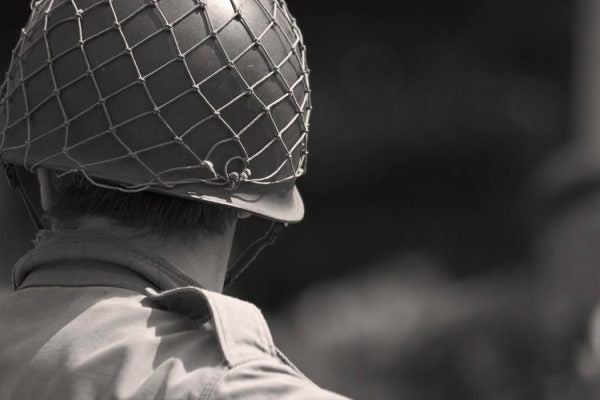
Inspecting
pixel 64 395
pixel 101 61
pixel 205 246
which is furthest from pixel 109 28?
pixel 64 395

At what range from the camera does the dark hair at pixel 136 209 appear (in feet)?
8.54

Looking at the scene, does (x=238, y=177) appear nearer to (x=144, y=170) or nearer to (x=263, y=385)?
(x=144, y=170)

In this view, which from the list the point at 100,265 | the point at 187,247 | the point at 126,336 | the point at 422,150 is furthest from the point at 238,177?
the point at 422,150

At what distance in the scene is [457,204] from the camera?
9.03 m

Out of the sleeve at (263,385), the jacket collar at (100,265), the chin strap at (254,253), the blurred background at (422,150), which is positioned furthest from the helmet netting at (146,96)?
the blurred background at (422,150)

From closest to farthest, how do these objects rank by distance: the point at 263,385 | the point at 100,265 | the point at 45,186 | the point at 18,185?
the point at 263,385 → the point at 100,265 → the point at 45,186 → the point at 18,185

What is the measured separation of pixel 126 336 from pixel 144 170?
40cm

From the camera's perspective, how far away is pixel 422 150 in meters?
9.04

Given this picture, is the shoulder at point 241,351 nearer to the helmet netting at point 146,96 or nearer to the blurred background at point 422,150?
the helmet netting at point 146,96

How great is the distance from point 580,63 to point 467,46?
2.53 feet

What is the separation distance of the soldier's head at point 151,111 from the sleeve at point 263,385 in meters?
0.41

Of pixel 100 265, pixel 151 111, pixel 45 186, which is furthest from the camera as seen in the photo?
pixel 45 186

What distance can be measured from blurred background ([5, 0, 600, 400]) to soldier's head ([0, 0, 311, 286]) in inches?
232

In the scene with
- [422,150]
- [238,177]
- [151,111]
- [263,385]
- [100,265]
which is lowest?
[422,150]
